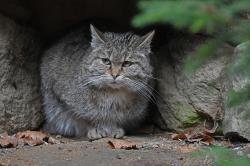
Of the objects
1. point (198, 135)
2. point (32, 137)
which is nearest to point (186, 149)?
Result: point (198, 135)

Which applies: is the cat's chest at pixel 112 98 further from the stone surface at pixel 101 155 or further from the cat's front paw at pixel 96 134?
the stone surface at pixel 101 155

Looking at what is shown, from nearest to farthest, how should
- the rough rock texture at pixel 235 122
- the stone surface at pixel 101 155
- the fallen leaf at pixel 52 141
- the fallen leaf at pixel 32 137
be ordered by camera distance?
the stone surface at pixel 101 155 → the rough rock texture at pixel 235 122 → the fallen leaf at pixel 32 137 → the fallen leaf at pixel 52 141

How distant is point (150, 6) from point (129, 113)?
3093mm

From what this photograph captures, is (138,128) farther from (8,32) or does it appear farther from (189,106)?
(8,32)

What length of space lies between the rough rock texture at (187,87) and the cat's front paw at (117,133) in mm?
428

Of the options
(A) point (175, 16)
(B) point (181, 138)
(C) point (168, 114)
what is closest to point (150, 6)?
(A) point (175, 16)

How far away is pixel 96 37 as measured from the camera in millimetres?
4816

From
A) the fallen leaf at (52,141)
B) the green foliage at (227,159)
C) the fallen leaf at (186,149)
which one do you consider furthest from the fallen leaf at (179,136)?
the green foliage at (227,159)

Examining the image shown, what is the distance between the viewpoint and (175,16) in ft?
5.87

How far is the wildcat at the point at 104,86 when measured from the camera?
470cm

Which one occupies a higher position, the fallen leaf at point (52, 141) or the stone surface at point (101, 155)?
the fallen leaf at point (52, 141)

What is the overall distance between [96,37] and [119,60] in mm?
286

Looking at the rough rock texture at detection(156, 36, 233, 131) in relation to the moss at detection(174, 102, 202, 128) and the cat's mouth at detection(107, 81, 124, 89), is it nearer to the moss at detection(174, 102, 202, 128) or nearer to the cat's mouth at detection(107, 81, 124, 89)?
the moss at detection(174, 102, 202, 128)

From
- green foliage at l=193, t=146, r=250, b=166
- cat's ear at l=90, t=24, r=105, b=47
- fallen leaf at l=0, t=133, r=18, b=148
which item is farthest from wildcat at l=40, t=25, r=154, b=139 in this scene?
green foliage at l=193, t=146, r=250, b=166
